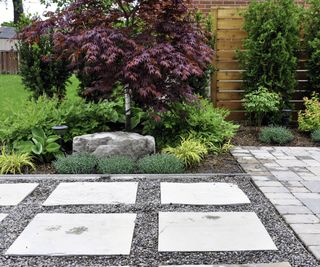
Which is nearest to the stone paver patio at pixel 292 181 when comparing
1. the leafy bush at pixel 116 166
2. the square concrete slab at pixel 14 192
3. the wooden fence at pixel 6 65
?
the leafy bush at pixel 116 166

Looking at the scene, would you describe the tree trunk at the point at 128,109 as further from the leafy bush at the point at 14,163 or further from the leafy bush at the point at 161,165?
the leafy bush at the point at 14,163

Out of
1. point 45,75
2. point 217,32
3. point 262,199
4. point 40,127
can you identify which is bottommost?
point 262,199

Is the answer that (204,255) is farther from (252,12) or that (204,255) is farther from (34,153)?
(252,12)

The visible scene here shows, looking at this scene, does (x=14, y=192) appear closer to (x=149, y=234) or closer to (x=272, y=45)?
(x=149, y=234)

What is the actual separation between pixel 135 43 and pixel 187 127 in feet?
4.91

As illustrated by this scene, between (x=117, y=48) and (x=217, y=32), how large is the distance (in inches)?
123

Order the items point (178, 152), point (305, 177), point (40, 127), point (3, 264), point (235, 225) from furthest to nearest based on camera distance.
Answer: point (40, 127)
point (178, 152)
point (305, 177)
point (235, 225)
point (3, 264)

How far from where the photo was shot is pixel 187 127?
19.8 feet

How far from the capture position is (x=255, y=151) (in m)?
6.02

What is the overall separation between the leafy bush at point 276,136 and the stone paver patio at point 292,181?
27 cm

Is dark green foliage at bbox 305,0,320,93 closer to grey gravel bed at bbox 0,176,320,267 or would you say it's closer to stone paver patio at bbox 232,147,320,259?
stone paver patio at bbox 232,147,320,259

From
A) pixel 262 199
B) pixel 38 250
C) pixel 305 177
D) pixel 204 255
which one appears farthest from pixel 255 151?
pixel 38 250

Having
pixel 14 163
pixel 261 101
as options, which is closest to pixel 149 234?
pixel 14 163

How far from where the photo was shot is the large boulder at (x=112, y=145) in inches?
207
